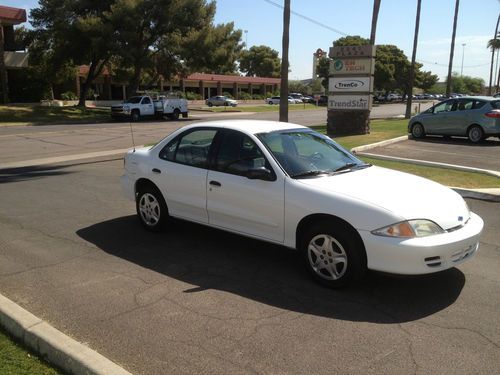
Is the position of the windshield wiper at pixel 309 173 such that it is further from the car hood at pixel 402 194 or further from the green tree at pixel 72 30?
the green tree at pixel 72 30

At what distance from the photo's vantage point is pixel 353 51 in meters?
19.2

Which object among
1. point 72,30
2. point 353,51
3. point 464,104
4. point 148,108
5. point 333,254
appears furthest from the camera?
point 72,30

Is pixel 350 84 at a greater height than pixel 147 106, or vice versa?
pixel 350 84

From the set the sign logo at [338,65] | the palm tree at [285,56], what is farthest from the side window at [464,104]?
the palm tree at [285,56]

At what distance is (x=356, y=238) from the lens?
14.8 feet

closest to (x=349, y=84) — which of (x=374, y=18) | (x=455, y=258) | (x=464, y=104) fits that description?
(x=464, y=104)

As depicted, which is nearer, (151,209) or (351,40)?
(151,209)

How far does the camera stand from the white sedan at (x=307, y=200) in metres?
4.38

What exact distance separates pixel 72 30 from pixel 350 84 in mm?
26762

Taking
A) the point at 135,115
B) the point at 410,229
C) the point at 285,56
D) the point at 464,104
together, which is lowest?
the point at 135,115

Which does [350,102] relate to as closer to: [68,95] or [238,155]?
[238,155]

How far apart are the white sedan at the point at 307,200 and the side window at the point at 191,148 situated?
0.04 feet

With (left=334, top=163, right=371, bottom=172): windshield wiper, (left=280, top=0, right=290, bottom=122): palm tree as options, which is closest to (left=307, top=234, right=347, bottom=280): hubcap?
(left=334, top=163, right=371, bottom=172): windshield wiper

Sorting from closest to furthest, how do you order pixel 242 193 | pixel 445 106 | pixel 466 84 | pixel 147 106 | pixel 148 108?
pixel 242 193 < pixel 445 106 < pixel 147 106 < pixel 148 108 < pixel 466 84
